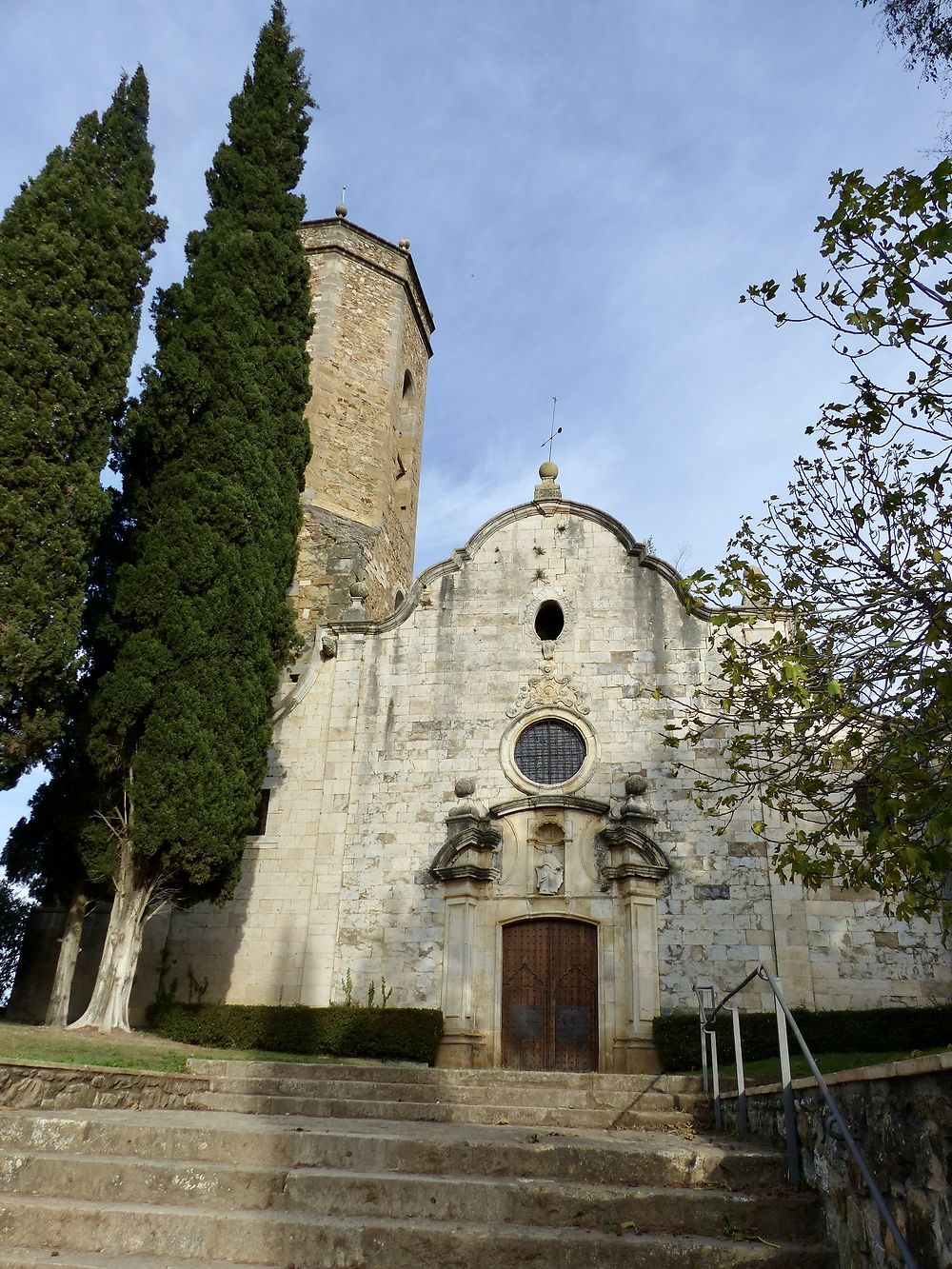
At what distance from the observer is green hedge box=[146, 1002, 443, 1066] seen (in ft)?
41.5

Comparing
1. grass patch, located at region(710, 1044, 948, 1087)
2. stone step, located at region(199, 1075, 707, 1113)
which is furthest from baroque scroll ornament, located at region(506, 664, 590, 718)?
stone step, located at region(199, 1075, 707, 1113)

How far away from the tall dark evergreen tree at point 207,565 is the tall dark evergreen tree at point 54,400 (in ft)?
4.18

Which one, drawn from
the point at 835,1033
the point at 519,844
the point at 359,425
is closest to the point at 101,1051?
the point at 519,844

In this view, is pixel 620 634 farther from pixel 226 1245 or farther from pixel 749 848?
pixel 226 1245

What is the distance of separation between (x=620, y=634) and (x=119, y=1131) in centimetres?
1066

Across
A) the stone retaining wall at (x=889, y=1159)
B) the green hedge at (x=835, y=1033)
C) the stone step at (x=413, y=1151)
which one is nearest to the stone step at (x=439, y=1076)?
the stone step at (x=413, y=1151)

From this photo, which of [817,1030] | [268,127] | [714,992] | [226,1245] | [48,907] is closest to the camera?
[226,1245]

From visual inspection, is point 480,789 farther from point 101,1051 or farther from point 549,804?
point 101,1051

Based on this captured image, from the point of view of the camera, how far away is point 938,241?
5035mm

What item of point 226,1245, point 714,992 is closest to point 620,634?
point 714,992

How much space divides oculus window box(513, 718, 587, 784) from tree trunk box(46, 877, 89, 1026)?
21.3ft

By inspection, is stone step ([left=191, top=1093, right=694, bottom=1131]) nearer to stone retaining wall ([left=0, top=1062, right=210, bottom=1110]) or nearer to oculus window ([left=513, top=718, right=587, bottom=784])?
stone retaining wall ([left=0, top=1062, right=210, bottom=1110])

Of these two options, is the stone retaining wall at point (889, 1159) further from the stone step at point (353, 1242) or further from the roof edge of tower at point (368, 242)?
the roof edge of tower at point (368, 242)

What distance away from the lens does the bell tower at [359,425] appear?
18.3 m
